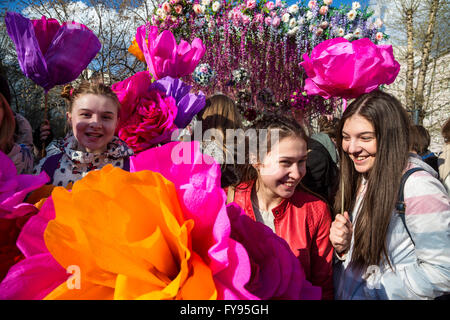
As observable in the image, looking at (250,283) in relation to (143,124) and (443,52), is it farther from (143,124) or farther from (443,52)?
(443,52)

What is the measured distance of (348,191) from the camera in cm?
158

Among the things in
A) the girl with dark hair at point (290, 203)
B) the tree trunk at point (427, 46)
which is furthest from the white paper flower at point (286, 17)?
the tree trunk at point (427, 46)

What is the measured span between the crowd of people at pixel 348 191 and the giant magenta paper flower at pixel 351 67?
3.6 inches

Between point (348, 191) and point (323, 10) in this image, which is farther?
point (323, 10)

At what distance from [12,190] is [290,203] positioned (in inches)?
49.7

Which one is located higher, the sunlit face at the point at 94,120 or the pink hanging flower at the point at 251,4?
the pink hanging flower at the point at 251,4

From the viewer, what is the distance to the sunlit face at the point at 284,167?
4.79 feet

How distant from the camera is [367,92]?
1.47 metres

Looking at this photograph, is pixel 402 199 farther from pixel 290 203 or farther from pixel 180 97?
pixel 180 97

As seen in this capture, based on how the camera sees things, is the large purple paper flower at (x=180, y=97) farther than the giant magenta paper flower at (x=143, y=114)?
Yes

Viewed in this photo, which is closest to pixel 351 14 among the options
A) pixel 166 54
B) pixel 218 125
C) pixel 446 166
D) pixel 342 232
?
pixel 446 166

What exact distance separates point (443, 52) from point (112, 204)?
17.6 meters

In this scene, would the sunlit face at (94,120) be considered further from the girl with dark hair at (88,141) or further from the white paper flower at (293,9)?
the white paper flower at (293,9)
